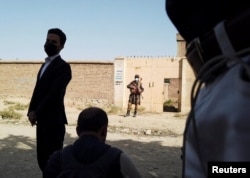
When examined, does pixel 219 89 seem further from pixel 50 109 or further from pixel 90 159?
pixel 50 109

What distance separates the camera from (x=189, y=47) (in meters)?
0.83

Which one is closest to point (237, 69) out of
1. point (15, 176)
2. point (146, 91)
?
point (15, 176)

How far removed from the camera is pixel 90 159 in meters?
2.05

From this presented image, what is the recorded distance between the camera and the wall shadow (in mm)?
5273

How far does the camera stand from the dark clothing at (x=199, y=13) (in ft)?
2.49

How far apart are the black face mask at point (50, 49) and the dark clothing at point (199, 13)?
115 inches

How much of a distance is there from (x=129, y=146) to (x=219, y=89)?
6923 mm

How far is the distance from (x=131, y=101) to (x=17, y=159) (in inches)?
300

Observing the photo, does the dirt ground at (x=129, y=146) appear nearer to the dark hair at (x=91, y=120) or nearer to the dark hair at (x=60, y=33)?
the dark hair at (x=60, y=33)

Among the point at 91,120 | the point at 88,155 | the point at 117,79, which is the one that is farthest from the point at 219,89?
the point at 117,79

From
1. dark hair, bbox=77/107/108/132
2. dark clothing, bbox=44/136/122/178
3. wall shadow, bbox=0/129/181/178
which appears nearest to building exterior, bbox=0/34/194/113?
wall shadow, bbox=0/129/181/178

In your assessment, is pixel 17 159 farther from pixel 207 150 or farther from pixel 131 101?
pixel 131 101

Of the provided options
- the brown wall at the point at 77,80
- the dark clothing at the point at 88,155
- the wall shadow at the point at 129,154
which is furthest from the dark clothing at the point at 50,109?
the brown wall at the point at 77,80

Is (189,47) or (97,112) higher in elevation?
(189,47)
